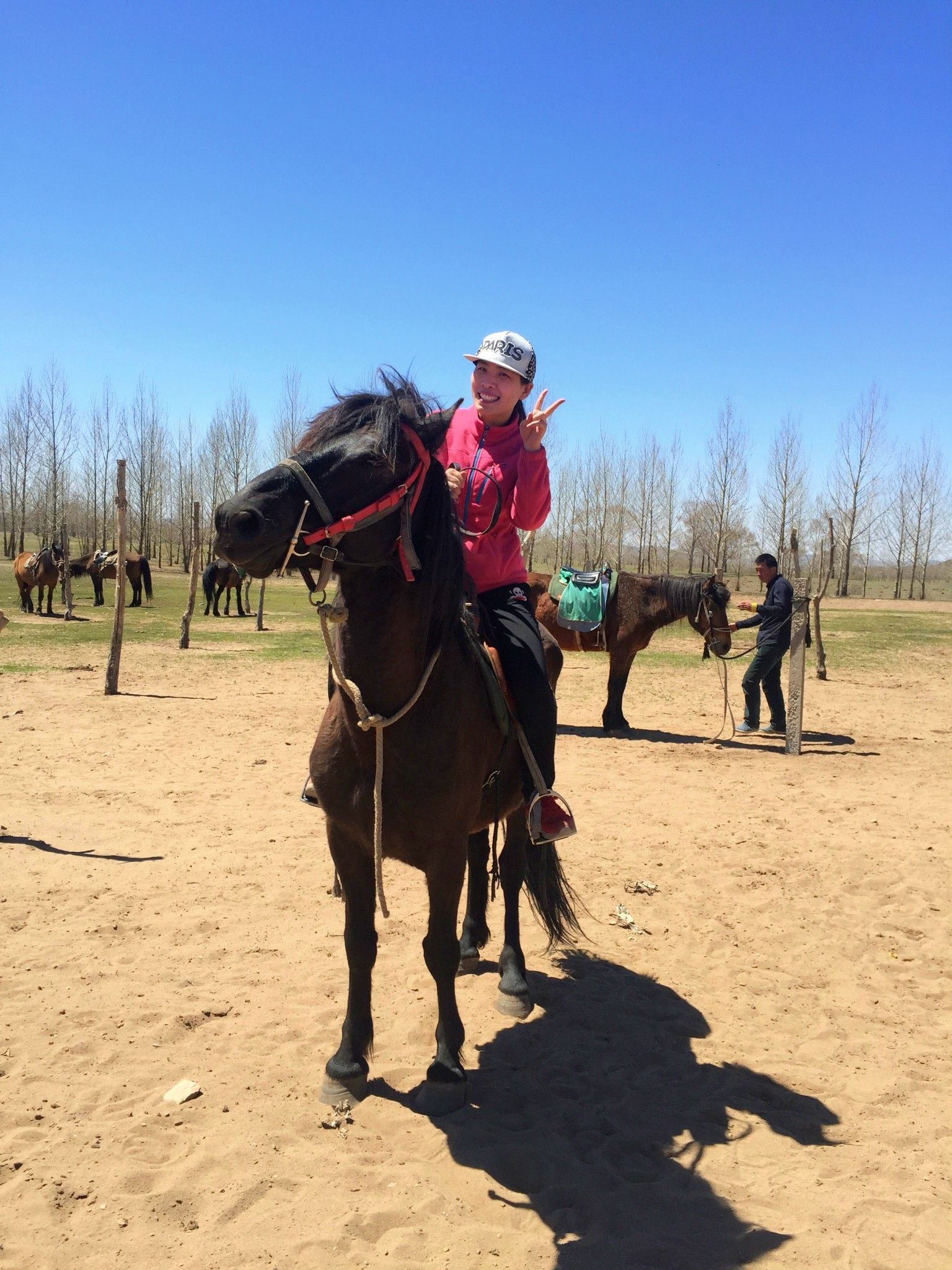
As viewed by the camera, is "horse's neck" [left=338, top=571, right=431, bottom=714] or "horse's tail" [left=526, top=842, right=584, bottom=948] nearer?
"horse's neck" [left=338, top=571, right=431, bottom=714]

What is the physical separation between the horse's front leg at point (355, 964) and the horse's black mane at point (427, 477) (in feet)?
→ 2.96

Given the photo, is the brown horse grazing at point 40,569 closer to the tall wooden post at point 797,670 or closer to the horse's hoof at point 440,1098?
the tall wooden post at point 797,670

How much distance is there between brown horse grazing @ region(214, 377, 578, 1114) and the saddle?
24.8 feet

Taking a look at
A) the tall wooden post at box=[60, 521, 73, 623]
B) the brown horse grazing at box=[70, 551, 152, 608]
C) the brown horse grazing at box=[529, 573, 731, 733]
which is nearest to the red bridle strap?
the brown horse grazing at box=[529, 573, 731, 733]

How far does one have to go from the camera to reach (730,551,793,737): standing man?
10.8m

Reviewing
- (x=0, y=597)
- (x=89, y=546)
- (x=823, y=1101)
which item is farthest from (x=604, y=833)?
(x=89, y=546)

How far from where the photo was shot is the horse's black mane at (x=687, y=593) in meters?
11.0

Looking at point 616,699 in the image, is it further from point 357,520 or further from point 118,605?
point 357,520

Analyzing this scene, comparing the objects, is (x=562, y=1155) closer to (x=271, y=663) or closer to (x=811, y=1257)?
(x=811, y=1257)

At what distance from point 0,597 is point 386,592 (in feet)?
98.5

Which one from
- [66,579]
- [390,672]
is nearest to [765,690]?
[390,672]

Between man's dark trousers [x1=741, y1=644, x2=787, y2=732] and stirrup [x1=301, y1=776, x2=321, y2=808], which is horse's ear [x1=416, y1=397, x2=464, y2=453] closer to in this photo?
stirrup [x1=301, y1=776, x2=321, y2=808]

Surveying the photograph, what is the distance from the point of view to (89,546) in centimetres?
4725

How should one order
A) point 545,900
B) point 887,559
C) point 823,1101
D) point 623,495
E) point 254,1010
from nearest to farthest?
point 823,1101, point 254,1010, point 545,900, point 623,495, point 887,559
